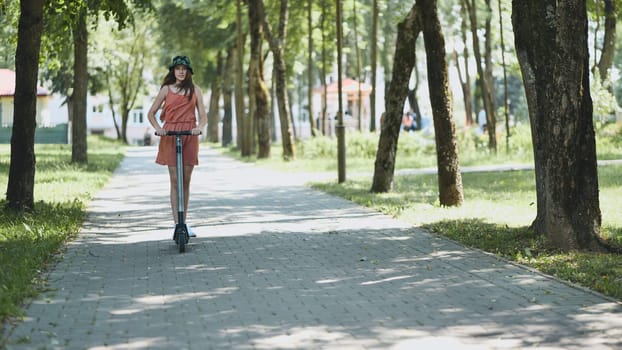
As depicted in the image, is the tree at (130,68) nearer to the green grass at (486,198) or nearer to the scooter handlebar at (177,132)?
the green grass at (486,198)

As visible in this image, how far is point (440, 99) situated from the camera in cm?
1504

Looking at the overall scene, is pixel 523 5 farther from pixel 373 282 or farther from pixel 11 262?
pixel 11 262

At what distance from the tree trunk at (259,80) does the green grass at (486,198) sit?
105 centimetres

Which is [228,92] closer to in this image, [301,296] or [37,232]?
[37,232]

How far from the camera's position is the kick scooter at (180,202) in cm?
1077

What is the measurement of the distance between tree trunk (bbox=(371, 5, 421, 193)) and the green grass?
405mm

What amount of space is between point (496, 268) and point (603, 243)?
1.32 m

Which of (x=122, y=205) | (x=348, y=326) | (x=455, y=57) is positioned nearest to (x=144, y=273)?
(x=348, y=326)

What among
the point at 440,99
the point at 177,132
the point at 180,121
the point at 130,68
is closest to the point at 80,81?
the point at 440,99

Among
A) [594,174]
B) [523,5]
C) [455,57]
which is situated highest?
[455,57]

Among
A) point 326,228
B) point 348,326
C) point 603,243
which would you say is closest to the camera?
point 348,326

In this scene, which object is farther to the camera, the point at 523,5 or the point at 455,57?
the point at 455,57

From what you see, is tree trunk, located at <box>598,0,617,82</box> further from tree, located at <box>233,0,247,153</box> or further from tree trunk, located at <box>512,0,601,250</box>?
tree trunk, located at <box>512,0,601,250</box>

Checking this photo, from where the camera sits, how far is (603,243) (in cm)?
1023
